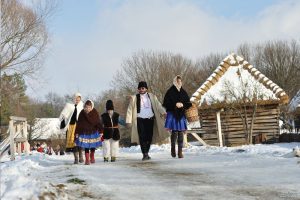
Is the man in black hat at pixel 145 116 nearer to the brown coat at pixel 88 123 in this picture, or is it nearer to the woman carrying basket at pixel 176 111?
the woman carrying basket at pixel 176 111

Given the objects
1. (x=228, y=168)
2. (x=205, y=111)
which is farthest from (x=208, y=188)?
(x=205, y=111)

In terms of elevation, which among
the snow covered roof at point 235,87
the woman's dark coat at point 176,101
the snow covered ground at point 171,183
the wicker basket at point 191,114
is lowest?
the snow covered ground at point 171,183

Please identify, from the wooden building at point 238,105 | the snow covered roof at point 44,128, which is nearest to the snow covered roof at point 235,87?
the wooden building at point 238,105

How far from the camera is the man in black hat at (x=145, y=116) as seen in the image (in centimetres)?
1132

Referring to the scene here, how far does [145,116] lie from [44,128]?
68.1 m

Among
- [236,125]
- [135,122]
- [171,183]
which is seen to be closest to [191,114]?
[135,122]

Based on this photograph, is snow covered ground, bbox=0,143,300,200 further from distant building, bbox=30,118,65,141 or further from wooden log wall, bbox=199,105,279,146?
distant building, bbox=30,118,65,141

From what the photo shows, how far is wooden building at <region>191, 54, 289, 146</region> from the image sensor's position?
23.6 m

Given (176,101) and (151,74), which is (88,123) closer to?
(176,101)

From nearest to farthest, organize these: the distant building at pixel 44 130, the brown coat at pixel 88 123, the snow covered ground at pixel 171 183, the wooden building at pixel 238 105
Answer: the snow covered ground at pixel 171 183, the brown coat at pixel 88 123, the wooden building at pixel 238 105, the distant building at pixel 44 130

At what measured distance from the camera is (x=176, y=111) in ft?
36.0

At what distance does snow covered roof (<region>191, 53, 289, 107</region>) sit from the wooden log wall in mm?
981

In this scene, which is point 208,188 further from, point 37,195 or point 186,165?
point 186,165

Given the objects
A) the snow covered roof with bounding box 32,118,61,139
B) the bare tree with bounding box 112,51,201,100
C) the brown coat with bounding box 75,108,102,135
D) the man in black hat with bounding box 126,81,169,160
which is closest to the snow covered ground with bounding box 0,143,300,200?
the brown coat with bounding box 75,108,102,135
